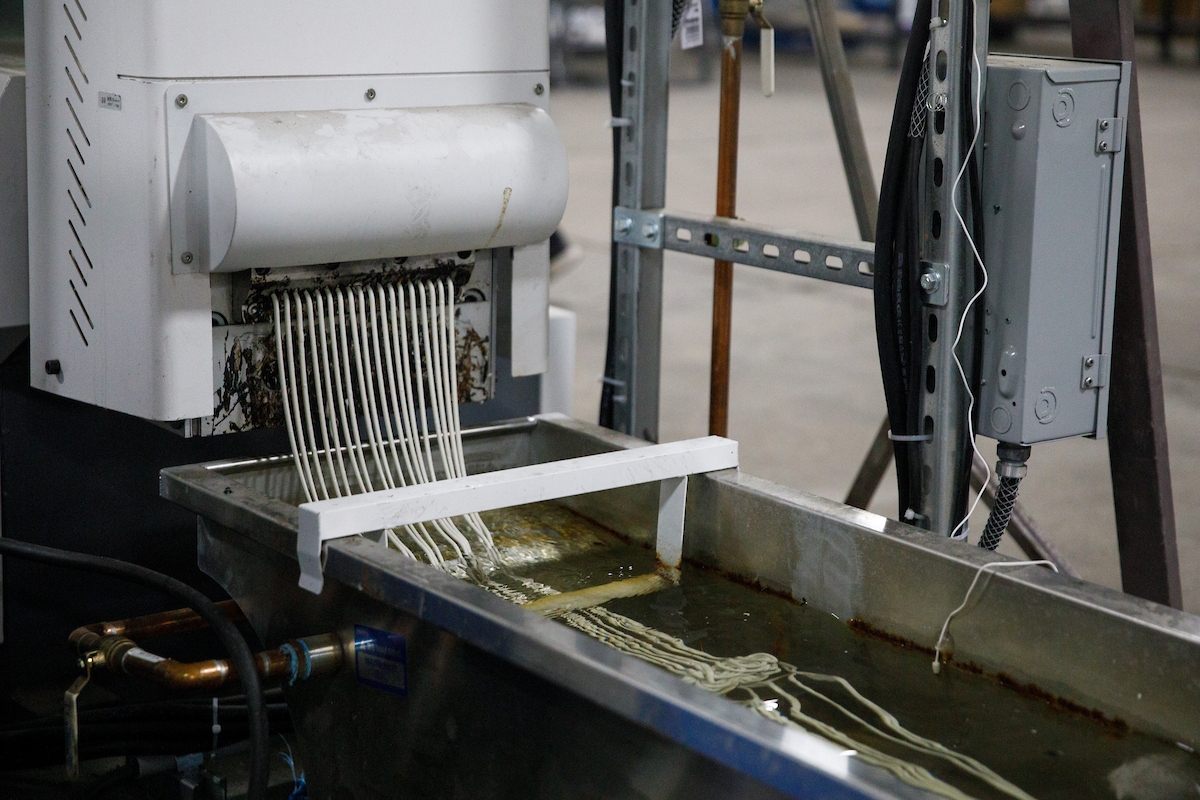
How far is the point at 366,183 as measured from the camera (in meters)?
1.36

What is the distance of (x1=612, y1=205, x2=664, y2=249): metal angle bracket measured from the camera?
189 centimetres

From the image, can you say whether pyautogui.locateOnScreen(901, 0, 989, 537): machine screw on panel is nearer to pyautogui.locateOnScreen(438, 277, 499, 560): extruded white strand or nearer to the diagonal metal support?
the diagonal metal support

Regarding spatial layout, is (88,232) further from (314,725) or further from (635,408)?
(635,408)

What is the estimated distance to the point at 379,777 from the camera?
4.09 ft

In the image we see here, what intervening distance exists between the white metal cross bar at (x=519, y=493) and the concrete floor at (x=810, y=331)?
1.49 metres

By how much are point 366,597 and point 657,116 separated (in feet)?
3.02

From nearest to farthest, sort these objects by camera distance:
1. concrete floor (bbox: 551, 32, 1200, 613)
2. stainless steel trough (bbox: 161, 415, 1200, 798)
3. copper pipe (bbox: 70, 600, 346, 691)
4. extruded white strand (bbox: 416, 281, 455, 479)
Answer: stainless steel trough (bbox: 161, 415, 1200, 798)
copper pipe (bbox: 70, 600, 346, 691)
extruded white strand (bbox: 416, 281, 455, 479)
concrete floor (bbox: 551, 32, 1200, 613)

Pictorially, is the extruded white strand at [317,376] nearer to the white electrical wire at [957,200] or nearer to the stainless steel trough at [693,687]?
the stainless steel trough at [693,687]

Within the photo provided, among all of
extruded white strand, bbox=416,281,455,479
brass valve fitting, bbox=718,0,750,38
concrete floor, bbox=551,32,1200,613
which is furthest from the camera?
concrete floor, bbox=551,32,1200,613

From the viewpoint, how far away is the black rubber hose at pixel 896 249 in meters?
1.42

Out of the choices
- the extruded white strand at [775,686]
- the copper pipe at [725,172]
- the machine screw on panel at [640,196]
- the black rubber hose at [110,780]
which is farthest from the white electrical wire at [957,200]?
the black rubber hose at [110,780]

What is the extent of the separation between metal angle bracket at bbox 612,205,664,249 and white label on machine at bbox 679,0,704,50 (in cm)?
26

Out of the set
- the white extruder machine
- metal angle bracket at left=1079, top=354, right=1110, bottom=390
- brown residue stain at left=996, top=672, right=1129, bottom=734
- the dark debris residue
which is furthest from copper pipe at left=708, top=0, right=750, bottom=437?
brown residue stain at left=996, top=672, right=1129, bottom=734

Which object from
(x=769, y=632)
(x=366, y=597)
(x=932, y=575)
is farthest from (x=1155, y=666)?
(x=366, y=597)
